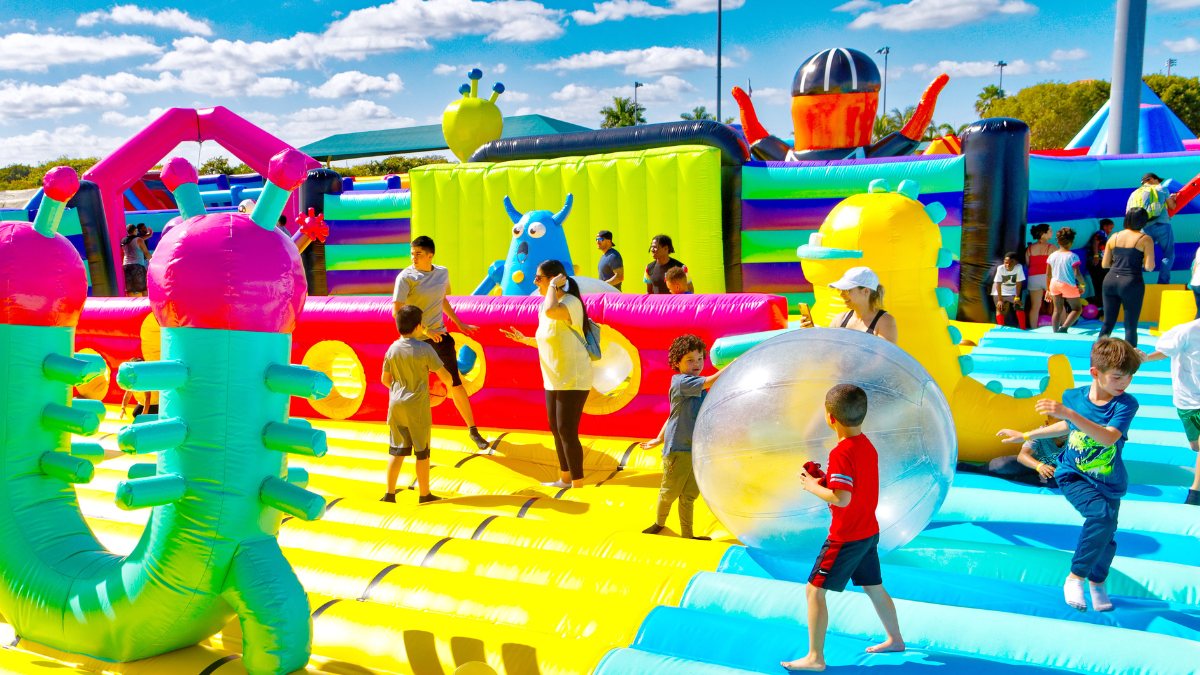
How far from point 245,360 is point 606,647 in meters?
1.26

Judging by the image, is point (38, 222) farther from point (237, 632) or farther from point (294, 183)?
point (237, 632)

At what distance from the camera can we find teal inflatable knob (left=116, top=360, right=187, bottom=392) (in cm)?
227

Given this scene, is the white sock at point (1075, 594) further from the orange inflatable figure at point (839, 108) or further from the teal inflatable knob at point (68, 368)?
the orange inflatable figure at point (839, 108)

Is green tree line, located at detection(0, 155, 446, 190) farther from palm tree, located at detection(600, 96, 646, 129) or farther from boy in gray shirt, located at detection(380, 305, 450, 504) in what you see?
boy in gray shirt, located at detection(380, 305, 450, 504)

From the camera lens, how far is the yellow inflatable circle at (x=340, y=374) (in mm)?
5520

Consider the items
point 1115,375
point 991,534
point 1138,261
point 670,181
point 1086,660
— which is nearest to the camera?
point 1086,660

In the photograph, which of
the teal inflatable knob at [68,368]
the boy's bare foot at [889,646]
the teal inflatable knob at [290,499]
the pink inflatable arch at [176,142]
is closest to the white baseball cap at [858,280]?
the boy's bare foot at [889,646]

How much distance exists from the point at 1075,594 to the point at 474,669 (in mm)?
1827

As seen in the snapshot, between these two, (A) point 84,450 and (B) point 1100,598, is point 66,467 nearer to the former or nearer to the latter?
(A) point 84,450

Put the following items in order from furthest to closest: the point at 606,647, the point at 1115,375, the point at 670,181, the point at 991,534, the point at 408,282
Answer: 1. the point at 670,181
2. the point at 408,282
3. the point at 991,534
4. the point at 1115,375
5. the point at 606,647

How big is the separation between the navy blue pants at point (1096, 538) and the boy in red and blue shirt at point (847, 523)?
757 millimetres

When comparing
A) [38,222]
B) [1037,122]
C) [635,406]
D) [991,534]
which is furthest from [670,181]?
[1037,122]

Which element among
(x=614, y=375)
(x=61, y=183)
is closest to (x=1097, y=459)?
(x=614, y=375)

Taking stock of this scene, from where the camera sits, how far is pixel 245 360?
2.45 metres
